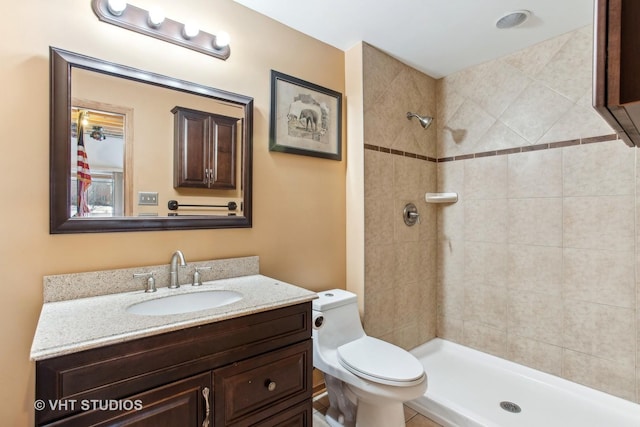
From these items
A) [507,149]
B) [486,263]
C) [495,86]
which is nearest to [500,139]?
[507,149]

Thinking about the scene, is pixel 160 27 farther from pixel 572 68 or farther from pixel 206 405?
pixel 572 68

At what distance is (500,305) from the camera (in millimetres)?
2365

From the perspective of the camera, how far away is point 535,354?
2.20 metres

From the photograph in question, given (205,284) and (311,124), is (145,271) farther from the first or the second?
(311,124)

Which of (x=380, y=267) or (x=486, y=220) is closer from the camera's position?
(x=380, y=267)

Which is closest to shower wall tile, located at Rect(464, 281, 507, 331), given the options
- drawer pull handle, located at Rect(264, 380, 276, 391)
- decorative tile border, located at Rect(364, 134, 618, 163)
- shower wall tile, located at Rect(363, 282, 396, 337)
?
shower wall tile, located at Rect(363, 282, 396, 337)

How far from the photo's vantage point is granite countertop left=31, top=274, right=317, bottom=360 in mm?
880

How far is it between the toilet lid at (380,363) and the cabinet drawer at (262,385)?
329 millimetres

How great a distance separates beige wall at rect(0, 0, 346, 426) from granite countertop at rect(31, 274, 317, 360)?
19 centimetres

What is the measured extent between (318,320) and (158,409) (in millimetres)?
948

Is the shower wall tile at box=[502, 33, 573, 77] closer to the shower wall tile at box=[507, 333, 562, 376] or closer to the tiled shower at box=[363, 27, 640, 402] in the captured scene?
the tiled shower at box=[363, 27, 640, 402]

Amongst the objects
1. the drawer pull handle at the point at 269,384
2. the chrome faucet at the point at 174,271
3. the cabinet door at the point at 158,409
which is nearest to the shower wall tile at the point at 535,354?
the drawer pull handle at the point at 269,384

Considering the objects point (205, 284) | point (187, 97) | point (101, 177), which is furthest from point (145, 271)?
point (187, 97)

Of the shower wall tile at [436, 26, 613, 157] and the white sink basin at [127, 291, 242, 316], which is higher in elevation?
the shower wall tile at [436, 26, 613, 157]
